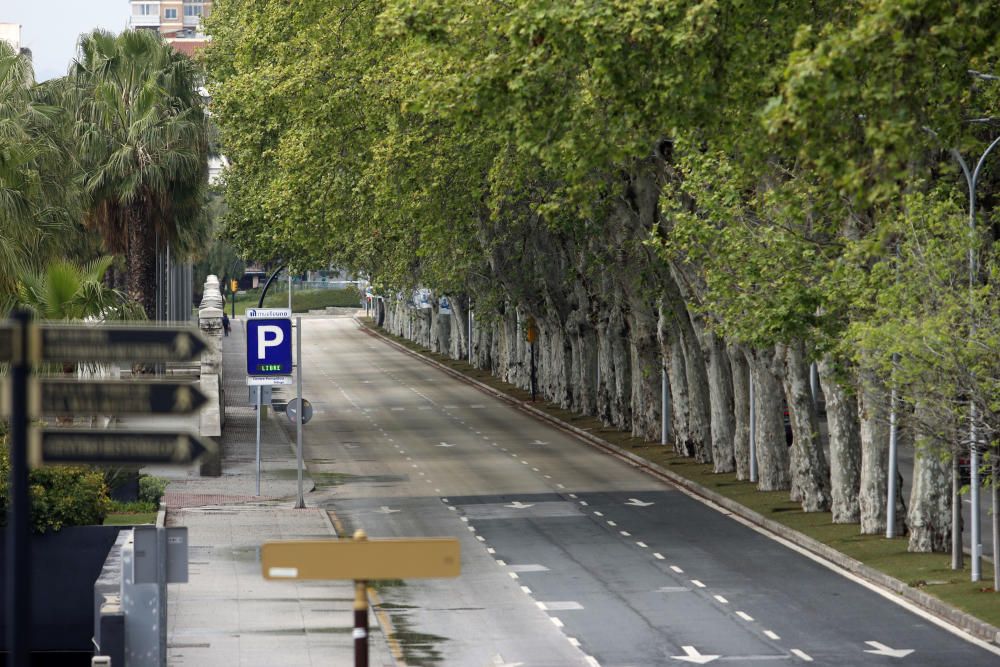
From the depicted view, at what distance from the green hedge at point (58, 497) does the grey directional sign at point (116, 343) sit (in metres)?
14.7

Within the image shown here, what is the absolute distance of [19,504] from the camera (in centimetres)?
856

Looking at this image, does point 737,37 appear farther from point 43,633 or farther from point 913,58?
point 43,633

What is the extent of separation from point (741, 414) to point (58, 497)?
21.0 m

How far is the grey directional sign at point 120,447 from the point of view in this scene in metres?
9.21

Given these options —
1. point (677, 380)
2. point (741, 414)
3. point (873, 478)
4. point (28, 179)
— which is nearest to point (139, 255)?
point (28, 179)

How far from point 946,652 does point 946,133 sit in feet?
22.0

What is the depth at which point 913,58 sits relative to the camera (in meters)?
17.6

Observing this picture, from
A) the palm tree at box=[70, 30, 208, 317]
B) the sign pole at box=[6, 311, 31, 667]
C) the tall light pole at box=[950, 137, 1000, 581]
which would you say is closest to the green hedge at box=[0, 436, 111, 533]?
the tall light pole at box=[950, 137, 1000, 581]

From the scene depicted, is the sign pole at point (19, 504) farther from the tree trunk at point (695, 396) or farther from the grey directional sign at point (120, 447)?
the tree trunk at point (695, 396)

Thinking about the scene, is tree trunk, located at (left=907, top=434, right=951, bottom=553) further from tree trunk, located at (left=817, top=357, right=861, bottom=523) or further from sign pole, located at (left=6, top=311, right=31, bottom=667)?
sign pole, located at (left=6, top=311, right=31, bottom=667)

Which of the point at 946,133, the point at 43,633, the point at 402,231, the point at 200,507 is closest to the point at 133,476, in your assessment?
the point at 200,507

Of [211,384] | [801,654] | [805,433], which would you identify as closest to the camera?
[801,654]

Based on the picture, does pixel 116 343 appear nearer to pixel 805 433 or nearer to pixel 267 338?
pixel 267 338

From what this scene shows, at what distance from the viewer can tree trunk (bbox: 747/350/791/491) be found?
1481 inches
